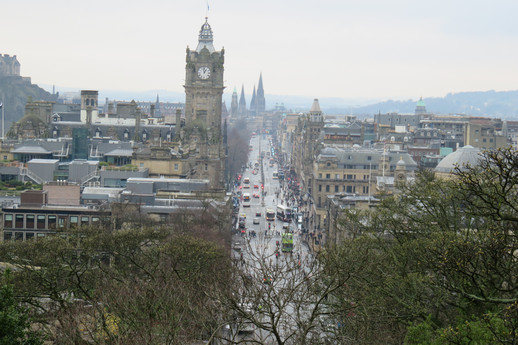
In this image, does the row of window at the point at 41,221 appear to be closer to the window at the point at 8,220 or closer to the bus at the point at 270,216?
the window at the point at 8,220

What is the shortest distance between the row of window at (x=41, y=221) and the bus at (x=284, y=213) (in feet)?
191

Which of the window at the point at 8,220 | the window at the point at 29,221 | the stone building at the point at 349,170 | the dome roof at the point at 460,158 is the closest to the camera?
the window at the point at 8,220

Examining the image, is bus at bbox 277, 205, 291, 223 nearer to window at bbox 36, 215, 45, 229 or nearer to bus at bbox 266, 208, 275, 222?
bus at bbox 266, 208, 275, 222

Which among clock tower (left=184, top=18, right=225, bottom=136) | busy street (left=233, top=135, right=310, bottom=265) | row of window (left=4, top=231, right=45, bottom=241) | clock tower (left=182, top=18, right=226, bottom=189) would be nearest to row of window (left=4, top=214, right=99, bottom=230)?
row of window (left=4, top=231, right=45, bottom=241)

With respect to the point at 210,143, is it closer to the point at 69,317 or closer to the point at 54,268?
the point at 54,268

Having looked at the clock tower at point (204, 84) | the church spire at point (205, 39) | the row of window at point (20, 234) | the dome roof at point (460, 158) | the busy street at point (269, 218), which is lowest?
the busy street at point (269, 218)

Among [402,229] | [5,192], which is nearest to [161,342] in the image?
[402,229]

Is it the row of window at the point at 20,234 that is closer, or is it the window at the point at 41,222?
the row of window at the point at 20,234

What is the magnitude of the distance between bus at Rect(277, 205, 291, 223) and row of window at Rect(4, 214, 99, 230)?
191 ft

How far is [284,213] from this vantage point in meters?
146

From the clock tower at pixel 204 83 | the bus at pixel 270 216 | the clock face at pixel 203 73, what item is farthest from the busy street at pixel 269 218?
the clock face at pixel 203 73

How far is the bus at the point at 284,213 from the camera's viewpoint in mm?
141425

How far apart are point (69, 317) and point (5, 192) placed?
190ft

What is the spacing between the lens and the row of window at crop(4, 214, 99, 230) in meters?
83.8
